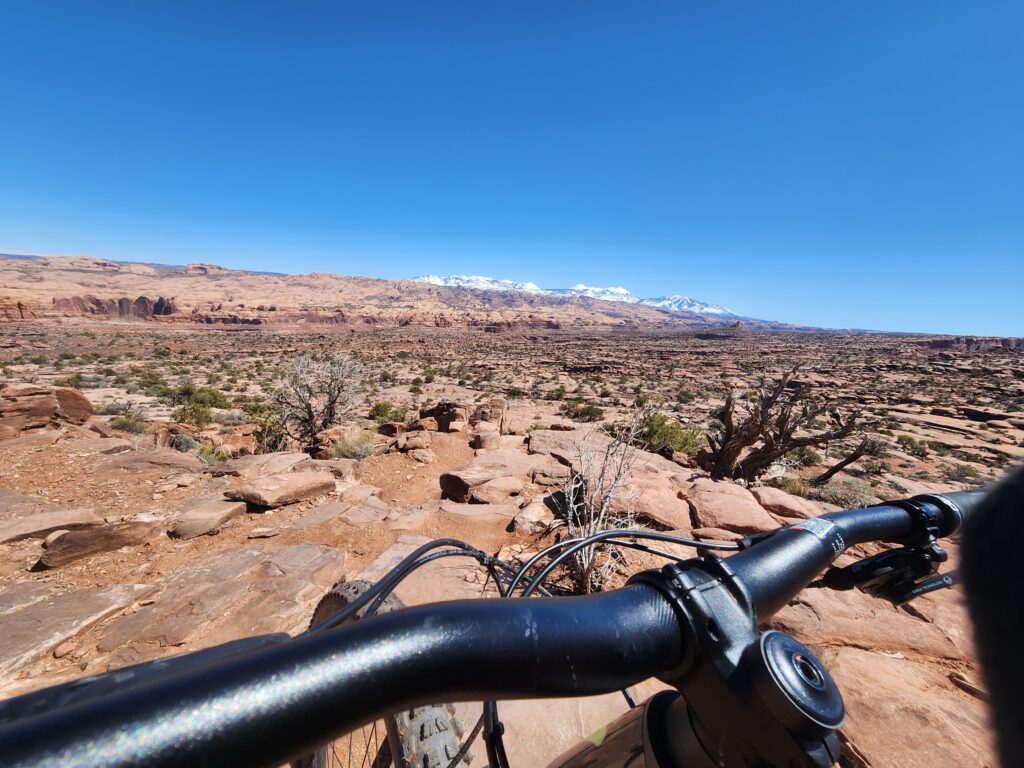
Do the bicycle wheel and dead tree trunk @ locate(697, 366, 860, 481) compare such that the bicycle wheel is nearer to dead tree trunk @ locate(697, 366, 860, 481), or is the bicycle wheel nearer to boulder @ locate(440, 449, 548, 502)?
boulder @ locate(440, 449, 548, 502)

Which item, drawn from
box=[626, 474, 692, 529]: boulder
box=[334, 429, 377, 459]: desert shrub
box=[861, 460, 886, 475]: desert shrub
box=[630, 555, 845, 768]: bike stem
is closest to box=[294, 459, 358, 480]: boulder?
box=[334, 429, 377, 459]: desert shrub

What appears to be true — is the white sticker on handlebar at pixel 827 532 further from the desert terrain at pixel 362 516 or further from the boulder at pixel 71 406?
the boulder at pixel 71 406

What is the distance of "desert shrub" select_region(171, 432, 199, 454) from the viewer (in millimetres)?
8945

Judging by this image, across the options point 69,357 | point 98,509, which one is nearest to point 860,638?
point 98,509

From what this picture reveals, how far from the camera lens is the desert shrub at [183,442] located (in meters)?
8.95

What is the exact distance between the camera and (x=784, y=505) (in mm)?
5715

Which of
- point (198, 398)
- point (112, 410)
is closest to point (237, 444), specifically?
point (112, 410)

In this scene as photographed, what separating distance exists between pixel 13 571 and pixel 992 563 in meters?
6.75

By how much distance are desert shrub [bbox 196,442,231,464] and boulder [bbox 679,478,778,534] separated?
26.5ft

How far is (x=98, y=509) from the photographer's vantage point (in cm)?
539

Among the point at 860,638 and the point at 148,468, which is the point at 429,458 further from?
the point at 860,638

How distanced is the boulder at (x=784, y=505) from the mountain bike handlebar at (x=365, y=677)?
567cm

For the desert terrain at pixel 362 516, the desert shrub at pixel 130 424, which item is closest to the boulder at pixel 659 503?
the desert terrain at pixel 362 516

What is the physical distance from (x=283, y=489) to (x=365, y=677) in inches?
247
